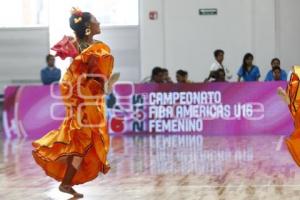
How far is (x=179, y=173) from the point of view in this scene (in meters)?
8.48

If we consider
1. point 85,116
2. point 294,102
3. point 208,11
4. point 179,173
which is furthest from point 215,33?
point 294,102

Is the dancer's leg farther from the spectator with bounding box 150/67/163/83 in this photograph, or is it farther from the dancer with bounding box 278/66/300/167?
the spectator with bounding box 150/67/163/83

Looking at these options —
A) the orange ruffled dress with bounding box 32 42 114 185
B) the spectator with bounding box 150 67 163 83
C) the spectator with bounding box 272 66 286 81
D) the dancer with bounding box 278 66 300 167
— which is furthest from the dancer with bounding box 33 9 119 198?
the spectator with bounding box 272 66 286 81

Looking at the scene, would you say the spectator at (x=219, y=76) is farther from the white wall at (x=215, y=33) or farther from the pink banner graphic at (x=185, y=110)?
the white wall at (x=215, y=33)

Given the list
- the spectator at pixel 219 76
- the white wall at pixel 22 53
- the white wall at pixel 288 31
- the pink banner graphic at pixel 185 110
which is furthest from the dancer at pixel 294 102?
the white wall at pixel 22 53

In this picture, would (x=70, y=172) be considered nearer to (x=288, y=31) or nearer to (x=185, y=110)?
(x=185, y=110)

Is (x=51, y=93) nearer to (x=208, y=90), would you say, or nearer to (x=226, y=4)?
(x=208, y=90)

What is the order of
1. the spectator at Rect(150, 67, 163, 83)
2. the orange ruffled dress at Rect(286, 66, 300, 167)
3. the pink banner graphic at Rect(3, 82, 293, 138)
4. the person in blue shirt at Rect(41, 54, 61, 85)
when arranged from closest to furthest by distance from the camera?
the orange ruffled dress at Rect(286, 66, 300, 167) → the pink banner graphic at Rect(3, 82, 293, 138) → the spectator at Rect(150, 67, 163, 83) → the person in blue shirt at Rect(41, 54, 61, 85)

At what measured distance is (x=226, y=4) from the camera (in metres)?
17.7

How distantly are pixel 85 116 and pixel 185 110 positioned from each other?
293 inches

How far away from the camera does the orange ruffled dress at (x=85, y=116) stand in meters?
6.40

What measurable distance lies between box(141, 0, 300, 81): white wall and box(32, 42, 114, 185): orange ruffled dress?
11512 mm

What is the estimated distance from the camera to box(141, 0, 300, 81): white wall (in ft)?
57.9

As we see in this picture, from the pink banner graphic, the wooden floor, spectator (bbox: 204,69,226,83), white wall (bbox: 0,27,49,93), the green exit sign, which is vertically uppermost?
the green exit sign
